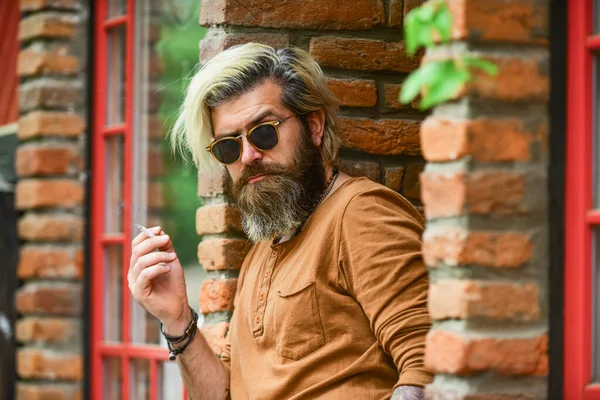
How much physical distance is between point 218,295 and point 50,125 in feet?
5.25

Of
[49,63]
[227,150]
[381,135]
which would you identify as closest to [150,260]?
[227,150]

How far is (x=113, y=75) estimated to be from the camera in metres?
4.64

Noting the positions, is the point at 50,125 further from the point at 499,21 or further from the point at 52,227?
the point at 499,21

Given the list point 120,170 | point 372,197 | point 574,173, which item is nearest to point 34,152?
point 120,170

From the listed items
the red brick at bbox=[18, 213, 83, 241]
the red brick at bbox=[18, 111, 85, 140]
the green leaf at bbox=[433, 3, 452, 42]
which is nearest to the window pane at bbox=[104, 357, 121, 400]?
the red brick at bbox=[18, 213, 83, 241]

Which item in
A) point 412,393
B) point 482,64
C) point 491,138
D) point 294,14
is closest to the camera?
point 482,64

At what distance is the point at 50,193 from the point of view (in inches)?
181

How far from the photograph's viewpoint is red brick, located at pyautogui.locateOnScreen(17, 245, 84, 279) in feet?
15.0

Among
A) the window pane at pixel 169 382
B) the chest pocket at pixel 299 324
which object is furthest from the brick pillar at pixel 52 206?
the chest pocket at pixel 299 324

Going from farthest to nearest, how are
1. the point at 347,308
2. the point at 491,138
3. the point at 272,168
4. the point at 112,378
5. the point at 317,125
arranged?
the point at 112,378 < the point at 317,125 < the point at 272,168 < the point at 347,308 < the point at 491,138

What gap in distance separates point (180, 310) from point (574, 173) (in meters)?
1.29

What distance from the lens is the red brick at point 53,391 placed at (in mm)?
4535

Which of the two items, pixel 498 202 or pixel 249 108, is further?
pixel 249 108

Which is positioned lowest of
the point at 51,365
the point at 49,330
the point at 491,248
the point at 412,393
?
the point at 51,365
